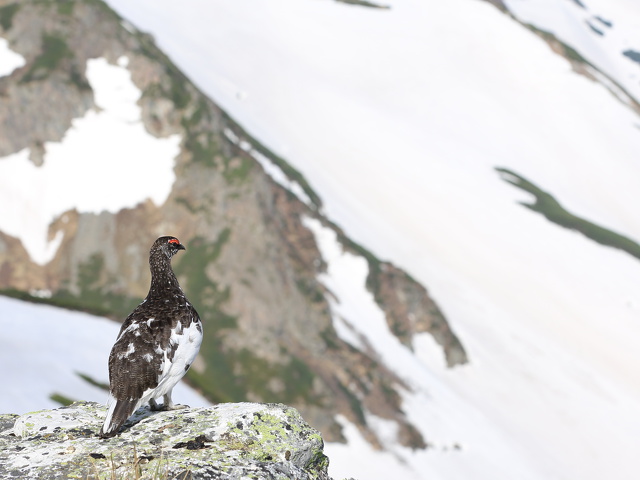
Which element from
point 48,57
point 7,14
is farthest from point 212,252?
point 7,14

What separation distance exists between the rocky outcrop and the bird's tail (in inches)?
4.6

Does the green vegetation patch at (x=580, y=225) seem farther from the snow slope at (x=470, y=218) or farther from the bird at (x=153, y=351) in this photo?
the bird at (x=153, y=351)

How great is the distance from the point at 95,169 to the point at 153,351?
8164 cm

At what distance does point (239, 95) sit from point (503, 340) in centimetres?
8690

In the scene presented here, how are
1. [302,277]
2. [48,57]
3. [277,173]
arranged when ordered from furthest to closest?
[277,173] → [48,57] → [302,277]

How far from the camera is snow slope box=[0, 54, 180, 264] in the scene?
78.0m

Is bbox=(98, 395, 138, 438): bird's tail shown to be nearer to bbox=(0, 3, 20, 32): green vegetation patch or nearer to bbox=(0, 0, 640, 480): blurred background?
bbox=(0, 0, 640, 480): blurred background

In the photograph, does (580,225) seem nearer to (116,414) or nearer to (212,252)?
(212,252)

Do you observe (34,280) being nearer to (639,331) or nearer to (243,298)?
(243,298)

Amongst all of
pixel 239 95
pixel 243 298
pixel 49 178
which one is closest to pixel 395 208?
pixel 239 95

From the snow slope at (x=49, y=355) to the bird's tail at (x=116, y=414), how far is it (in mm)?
25581

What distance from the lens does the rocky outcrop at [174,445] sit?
23.3 ft

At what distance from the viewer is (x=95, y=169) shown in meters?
84.5

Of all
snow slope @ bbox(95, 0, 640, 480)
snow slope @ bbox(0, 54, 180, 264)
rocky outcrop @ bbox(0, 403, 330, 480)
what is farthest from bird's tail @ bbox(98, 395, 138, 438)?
snow slope @ bbox(0, 54, 180, 264)
